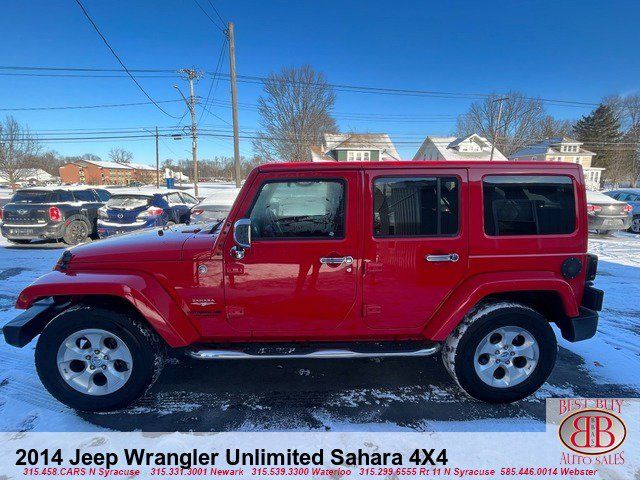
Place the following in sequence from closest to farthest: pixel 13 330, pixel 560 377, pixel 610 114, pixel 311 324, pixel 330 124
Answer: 1. pixel 13 330
2. pixel 311 324
3. pixel 560 377
4. pixel 330 124
5. pixel 610 114

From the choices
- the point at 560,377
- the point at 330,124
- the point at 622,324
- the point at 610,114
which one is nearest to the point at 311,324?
the point at 560,377

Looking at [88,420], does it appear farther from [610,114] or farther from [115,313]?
[610,114]

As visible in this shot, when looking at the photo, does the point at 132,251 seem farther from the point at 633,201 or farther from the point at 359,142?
the point at 359,142

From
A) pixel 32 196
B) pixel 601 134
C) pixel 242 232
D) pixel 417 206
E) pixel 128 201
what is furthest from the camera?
pixel 601 134

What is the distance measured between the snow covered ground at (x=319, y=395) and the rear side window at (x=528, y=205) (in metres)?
1.45

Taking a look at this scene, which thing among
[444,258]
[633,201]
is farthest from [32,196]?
[633,201]

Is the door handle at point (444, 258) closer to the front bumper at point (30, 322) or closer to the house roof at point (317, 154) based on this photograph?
the front bumper at point (30, 322)

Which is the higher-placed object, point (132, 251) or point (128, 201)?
point (128, 201)

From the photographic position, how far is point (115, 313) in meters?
2.53

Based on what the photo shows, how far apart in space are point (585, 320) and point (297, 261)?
7.97 feet

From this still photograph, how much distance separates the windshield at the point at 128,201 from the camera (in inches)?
336

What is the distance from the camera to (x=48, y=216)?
29.0ft

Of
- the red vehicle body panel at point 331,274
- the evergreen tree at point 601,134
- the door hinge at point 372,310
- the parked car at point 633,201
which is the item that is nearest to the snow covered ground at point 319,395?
the red vehicle body panel at point 331,274

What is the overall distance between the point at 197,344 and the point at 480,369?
7.68 feet
